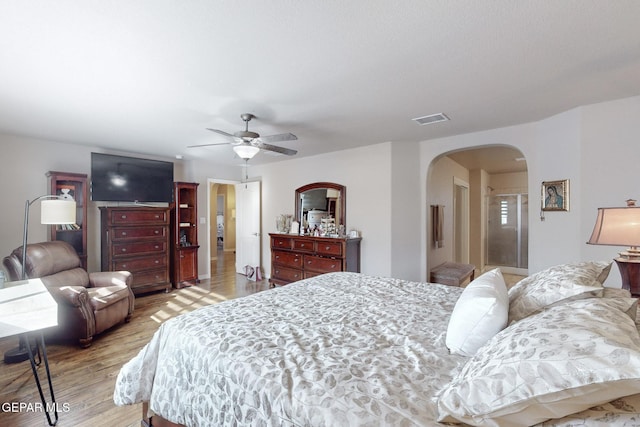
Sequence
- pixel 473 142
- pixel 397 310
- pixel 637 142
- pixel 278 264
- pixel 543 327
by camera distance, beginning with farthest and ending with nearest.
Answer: pixel 278 264 → pixel 473 142 → pixel 637 142 → pixel 397 310 → pixel 543 327

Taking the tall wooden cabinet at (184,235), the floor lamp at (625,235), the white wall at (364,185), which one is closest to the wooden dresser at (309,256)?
the white wall at (364,185)

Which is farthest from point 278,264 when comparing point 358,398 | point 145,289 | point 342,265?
point 358,398

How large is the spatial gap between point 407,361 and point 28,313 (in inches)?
87.0

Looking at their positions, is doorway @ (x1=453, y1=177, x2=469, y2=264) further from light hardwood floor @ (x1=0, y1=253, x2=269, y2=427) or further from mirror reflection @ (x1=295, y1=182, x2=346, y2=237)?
light hardwood floor @ (x1=0, y1=253, x2=269, y2=427)

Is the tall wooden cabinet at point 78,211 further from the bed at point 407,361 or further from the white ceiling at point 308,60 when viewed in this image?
the bed at point 407,361

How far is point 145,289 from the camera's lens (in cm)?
467

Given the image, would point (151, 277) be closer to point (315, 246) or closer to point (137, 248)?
point (137, 248)

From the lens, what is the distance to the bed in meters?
0.76

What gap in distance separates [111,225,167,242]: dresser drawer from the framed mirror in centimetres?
236

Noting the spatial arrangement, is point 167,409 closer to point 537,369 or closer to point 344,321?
point 344,321

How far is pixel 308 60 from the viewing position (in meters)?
2.05

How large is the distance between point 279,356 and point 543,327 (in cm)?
97

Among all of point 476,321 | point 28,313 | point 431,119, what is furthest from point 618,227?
point 28,313

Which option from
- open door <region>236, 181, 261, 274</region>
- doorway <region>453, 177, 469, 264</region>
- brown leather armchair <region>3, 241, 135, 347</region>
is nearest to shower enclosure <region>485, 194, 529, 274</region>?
doorway <region>453, 177, 469, 264</region>
